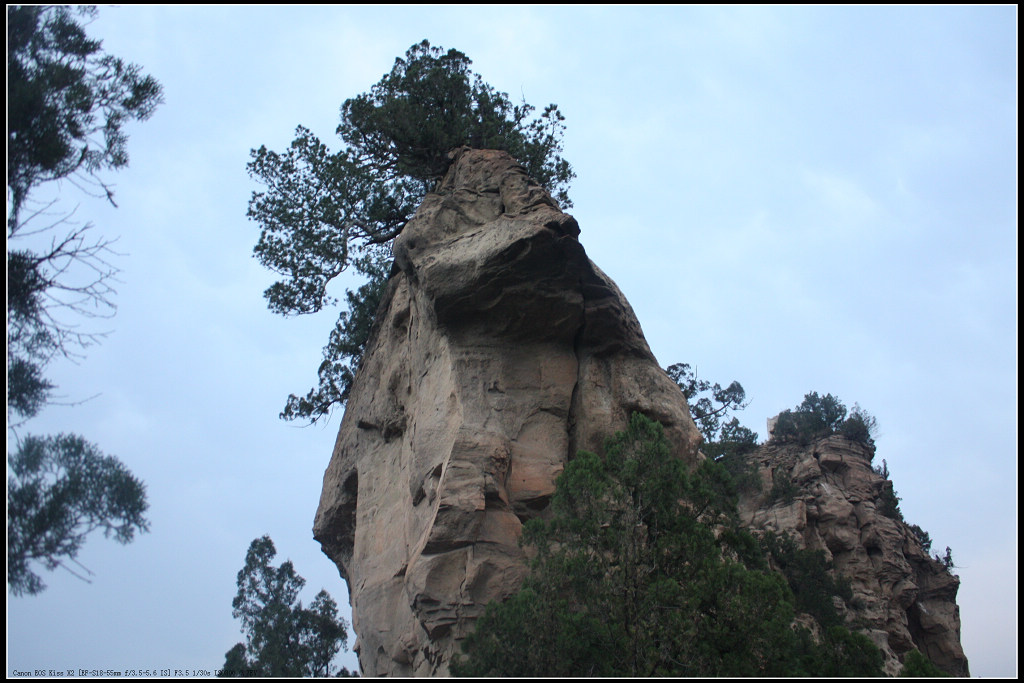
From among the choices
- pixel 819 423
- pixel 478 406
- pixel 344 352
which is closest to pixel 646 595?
pixel 478 406

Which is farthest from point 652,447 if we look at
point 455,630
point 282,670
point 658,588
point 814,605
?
point 282,670

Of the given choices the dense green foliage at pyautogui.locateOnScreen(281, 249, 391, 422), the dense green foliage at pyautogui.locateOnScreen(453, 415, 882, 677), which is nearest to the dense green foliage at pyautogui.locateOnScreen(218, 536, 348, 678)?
the dense green foliage at pyautogui.locateOnScreen(281, 249, 391, 422)

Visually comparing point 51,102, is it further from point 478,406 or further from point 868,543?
point 868,543

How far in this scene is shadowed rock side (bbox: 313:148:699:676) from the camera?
40.5 ft

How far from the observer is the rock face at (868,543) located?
24469 millimetres

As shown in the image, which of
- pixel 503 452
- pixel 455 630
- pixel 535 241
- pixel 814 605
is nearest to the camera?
pixel 455 630

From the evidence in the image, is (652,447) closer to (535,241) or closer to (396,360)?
(535,241)

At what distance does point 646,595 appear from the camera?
9773 mm

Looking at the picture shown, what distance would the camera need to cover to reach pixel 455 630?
11828 mm

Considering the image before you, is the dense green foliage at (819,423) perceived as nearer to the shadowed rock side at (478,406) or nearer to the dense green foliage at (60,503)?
the shadowed rock side at (478,406)

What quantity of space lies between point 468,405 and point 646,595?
205 inches

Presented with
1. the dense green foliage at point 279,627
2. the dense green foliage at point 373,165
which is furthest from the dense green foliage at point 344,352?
the dense green foliage at point 279,627

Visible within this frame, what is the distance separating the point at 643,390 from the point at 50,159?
10.2 m

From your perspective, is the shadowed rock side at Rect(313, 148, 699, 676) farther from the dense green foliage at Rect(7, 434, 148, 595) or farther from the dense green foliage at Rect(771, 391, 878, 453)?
the dense green foliage at Rect(771, 391, 878, 453)
